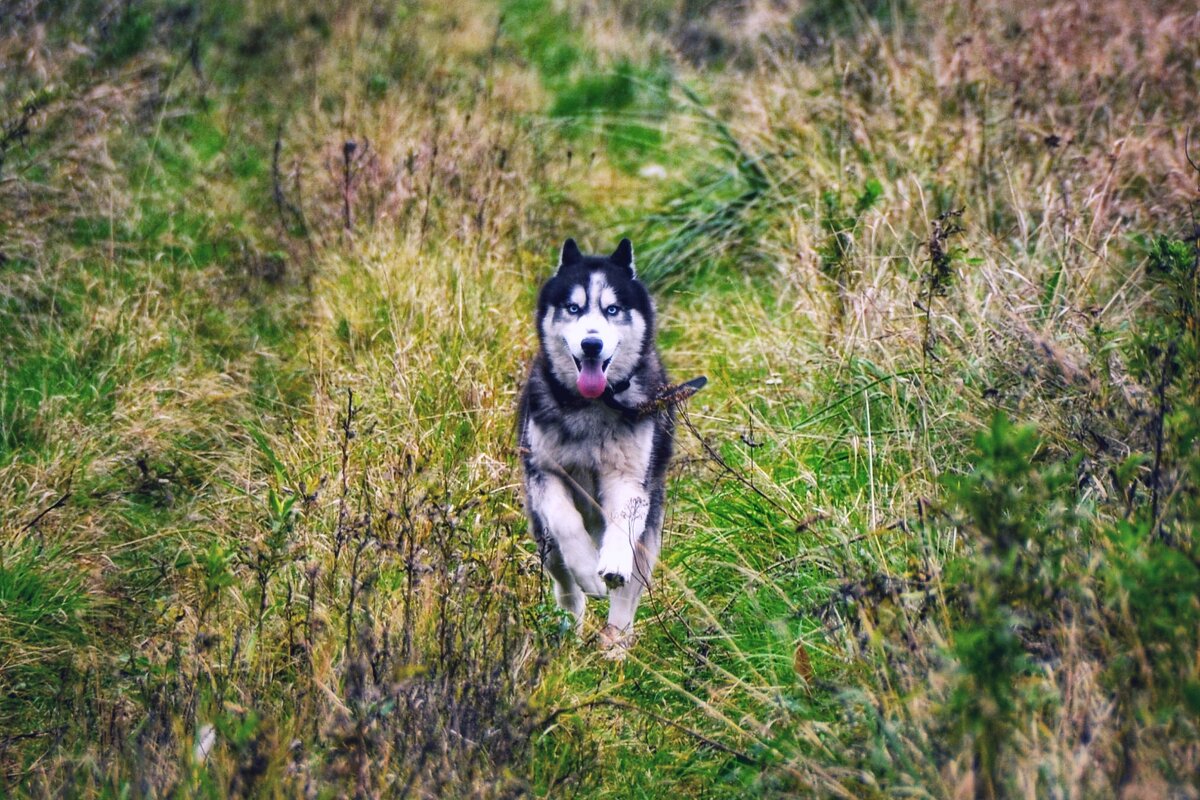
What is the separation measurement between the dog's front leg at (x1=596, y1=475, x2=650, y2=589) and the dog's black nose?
450mm

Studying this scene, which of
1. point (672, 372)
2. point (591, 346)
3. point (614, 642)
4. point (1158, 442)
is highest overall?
point (1158, 442)

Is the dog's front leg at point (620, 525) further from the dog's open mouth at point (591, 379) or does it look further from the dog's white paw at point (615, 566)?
the dog's open mouth at point (591, 379)

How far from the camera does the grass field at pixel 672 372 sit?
256 cm

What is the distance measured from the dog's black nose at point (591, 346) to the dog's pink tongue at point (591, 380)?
0.08 metres

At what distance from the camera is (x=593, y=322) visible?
3.97 metres

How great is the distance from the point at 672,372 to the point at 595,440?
1.56 m

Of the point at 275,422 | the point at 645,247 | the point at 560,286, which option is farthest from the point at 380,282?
the point at 645,247

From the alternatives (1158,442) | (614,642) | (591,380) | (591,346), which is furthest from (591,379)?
(1158,442)

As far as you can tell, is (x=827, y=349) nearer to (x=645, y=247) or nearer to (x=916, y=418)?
(x=916, y=418)

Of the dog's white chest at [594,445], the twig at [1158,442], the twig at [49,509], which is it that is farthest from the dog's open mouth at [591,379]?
the twig at [49,509]

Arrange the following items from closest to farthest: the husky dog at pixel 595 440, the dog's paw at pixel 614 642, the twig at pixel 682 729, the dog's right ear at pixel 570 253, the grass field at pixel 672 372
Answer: the grass field at pixel 672 372, the twig at pixel 682 729, the dog's paw at pixel 614 642, the husky dog at pixel 595 440, the dog's right ear at pixel 570 253

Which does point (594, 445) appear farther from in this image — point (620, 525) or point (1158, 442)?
point (1158, 442)

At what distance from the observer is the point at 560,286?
4.27 meters

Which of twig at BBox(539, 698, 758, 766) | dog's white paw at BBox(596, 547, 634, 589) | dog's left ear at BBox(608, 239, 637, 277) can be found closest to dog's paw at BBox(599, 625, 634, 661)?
dog's white paw at BBox(596, 547, 634, 589)
